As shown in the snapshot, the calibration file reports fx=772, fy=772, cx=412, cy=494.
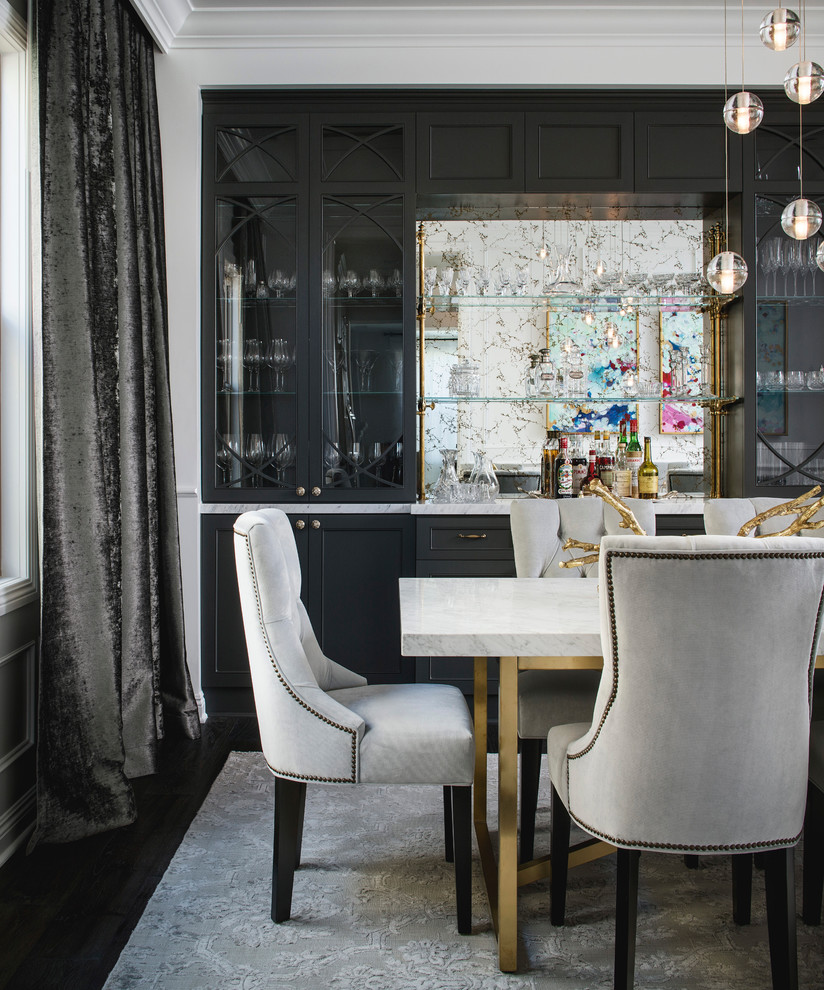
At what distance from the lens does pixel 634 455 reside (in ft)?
11.7

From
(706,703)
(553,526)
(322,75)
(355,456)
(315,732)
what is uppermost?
(322,75)

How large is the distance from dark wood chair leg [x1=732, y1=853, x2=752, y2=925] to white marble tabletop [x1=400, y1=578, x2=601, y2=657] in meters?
0.62

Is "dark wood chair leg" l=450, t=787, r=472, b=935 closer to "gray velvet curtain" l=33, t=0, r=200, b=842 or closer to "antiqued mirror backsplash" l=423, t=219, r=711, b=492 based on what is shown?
"gray velvet curtain" l=33, t=0, r=200, b=842

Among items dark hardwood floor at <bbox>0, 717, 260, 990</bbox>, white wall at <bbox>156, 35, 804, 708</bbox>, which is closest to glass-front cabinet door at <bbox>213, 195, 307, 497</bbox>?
white wall at <bbox>156, 35, 804, 708</bbox>

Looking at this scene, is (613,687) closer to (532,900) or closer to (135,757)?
(532,900)

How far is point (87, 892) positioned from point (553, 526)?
1.57 m

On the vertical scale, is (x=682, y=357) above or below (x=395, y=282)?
below

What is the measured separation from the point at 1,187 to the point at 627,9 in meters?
2.44

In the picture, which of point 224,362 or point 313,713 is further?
point 224,362

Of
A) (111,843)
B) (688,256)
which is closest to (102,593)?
(111,843)

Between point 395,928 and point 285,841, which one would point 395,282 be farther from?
point 395,928

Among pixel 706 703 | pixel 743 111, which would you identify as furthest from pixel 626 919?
pixel 743 111

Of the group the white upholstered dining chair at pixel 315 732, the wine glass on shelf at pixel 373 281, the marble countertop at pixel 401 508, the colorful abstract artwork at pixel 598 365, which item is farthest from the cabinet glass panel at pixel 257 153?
the white upholstered dining chair at pixel 315 732

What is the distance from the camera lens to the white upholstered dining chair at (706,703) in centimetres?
118
